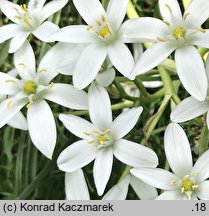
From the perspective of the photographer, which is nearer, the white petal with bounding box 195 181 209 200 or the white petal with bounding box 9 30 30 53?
the white petal with bounding box 195 181 209 200

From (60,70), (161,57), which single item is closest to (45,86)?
(60,70)

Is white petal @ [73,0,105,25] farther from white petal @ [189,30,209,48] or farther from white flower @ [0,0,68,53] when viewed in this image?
white petal @ [189,30,209,48]

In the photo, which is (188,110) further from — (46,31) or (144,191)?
(46,31)

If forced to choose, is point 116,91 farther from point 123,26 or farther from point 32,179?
point 32,179

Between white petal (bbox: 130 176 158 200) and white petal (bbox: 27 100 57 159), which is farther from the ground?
white petal (bbox: 27 100 57 159)

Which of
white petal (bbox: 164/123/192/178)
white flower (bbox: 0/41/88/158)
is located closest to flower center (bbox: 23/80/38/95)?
white flower (bbox: 0/41/88/158)

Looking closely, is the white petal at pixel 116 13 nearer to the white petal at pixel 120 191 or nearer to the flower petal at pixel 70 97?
the flower petal at pixel 70 97

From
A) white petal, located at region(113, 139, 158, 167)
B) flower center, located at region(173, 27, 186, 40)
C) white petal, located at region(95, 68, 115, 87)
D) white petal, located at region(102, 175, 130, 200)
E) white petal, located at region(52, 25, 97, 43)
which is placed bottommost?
white petal, located at region(102, 175, 130, 200)
